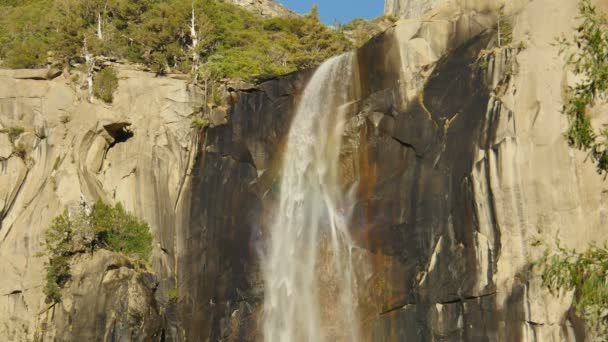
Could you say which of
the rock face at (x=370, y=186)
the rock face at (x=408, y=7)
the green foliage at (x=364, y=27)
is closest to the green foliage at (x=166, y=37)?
the green foliage at (x=364, y=27)

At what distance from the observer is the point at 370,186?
28.5m

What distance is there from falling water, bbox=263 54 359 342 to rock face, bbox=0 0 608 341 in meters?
0.50

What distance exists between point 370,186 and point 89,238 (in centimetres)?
1045

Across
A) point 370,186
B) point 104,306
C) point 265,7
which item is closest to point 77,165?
point 104,306

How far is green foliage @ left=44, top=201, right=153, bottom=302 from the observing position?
29.0 metres

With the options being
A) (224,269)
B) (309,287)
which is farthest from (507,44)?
(224,269)

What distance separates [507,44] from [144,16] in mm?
27386

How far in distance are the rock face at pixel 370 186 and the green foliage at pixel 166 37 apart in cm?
453

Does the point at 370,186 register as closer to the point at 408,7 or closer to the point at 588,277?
the point at 588,277

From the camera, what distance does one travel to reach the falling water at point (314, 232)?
2789cm

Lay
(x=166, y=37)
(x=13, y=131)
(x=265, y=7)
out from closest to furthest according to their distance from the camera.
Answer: (x=13, y=131), (x=166, y=37), (x=265, y=7)

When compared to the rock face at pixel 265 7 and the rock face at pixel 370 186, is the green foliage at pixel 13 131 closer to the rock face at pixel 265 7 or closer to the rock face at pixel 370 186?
the rock face at pixel 370 186

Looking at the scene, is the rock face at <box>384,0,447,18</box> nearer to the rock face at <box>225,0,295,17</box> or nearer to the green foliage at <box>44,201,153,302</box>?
the rock face at <box>225,0,295,17</box>

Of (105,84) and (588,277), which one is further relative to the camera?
(105,84)
